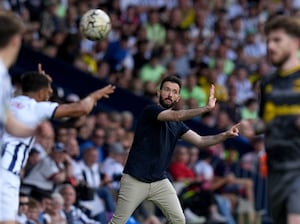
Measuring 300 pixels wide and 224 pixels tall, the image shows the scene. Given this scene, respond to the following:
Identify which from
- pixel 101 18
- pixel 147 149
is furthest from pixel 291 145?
pixel 101 18

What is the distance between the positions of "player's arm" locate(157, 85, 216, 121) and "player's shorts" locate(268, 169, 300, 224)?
2.19 meters

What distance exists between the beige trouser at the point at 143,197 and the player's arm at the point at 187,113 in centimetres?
84

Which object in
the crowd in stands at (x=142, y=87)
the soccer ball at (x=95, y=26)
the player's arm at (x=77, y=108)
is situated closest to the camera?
the player's arm at (x=77, y=108)

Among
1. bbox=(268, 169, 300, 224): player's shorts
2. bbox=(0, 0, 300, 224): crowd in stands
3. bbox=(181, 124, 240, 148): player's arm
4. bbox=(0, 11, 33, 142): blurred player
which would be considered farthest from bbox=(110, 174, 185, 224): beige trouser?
bbox=(0, 11, 33, 142): blurred player

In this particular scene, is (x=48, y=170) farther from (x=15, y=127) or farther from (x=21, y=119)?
(x=15, y=127)

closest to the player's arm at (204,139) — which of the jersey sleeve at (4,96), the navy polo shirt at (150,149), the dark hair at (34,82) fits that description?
the navy polo shirt at (150,149)

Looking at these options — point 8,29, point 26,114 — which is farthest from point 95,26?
point 8,29

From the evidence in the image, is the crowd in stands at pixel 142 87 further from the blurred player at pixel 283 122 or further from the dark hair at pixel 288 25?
the dark hair at pixel 288 25

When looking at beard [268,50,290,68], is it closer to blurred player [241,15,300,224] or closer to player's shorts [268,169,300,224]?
blurred player [241,15,300,224]

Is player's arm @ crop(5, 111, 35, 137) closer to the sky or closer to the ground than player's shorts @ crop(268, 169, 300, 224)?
closer to the sky

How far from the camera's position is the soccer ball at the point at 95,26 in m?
13.2

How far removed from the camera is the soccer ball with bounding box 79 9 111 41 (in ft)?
43.2

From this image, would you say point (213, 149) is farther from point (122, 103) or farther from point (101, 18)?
point (101, 18)

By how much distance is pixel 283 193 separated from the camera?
8547mm
